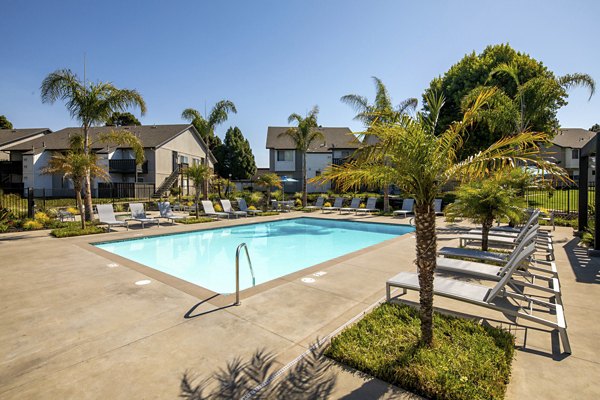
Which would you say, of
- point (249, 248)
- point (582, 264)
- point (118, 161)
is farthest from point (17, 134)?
point (582, 264)

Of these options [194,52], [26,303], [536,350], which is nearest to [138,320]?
[26,303]

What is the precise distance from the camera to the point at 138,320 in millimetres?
4383

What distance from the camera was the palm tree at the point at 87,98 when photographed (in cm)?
1337

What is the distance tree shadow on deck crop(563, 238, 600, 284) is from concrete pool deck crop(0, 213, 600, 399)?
0.05 metres

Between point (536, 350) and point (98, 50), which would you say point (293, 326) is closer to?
point (536, 350)

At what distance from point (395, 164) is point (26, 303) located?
6.26m

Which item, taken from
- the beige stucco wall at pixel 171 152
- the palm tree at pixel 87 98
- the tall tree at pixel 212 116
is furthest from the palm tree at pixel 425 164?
the beige stucco wall at pixel 171 152

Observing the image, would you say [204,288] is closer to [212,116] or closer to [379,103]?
[379,103]

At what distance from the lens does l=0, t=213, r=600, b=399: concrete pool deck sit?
2959 millimetres

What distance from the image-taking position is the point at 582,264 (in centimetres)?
739

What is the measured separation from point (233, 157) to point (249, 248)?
1487 inches

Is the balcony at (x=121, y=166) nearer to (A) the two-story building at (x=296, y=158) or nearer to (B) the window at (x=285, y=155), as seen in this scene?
(A) the two-story building at (x=296, y=158)

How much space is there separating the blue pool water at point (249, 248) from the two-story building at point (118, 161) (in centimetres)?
1879

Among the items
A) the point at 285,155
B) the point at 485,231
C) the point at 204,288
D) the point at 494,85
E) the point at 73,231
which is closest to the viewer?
the point at 204,288
